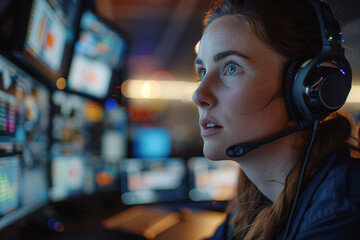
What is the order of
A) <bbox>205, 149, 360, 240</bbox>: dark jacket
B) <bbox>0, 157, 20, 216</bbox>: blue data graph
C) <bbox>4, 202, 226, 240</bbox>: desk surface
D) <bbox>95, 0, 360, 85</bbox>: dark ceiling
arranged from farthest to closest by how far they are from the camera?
<bbox>95, 0, 360, 85</bbox>: dark ceiling, <bbox>4, 202, 226, 240</bbox>: desk surface, <bbox>0, 157, 20, 216</bbox>: blue data graph, <bbox>205, 149, 360, 240</bbox>: dark jacket

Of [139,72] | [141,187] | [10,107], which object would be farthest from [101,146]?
[139,72]

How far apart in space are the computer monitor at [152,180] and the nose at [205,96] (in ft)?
3.62

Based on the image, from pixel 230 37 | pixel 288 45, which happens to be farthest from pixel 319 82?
pixel 230 37

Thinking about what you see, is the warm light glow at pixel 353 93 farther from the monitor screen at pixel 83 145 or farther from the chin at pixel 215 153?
the monitor screen at pixel 83 145

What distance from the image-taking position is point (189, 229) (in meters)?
1.30

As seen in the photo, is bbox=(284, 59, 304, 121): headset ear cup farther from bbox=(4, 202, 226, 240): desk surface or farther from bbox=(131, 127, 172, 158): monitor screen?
bbox=(131, 127, 172, 158): monitor screen

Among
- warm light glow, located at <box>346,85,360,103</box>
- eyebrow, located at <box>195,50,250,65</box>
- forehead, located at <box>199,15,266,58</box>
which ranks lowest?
warm light glow, located at <box>346,85,360,103</box>

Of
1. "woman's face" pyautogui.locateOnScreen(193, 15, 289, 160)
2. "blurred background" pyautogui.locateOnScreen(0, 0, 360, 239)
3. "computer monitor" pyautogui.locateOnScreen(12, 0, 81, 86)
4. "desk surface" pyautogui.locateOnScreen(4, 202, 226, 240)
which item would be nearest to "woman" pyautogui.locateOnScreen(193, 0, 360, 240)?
"woman's face" pyautogui.locateOnScreen(193, 15, 289, 160)

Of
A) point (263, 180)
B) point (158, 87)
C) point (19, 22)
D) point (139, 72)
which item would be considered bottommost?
point (263, 180)

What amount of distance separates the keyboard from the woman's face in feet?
2.29

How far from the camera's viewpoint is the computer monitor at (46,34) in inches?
31.7

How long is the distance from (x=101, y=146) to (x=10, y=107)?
33.5 inches

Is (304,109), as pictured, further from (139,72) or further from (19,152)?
(139,72)

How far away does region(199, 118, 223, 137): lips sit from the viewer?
67 cm
